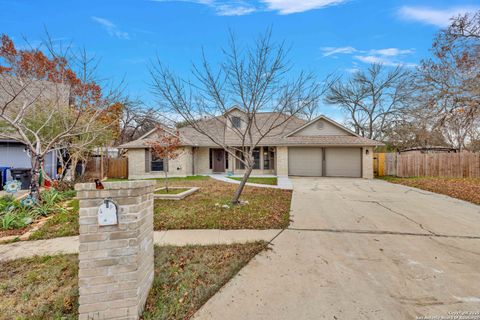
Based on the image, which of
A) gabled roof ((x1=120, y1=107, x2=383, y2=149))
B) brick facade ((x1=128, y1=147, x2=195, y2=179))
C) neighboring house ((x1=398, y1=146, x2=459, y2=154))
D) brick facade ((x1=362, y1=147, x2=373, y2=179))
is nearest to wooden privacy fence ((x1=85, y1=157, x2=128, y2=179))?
brick facade ((x1=128, y1=147, x2=195, y2=179))

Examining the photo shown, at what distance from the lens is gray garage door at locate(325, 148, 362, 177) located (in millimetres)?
15797

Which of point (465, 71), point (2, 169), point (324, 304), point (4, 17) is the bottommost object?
point (324, 304)

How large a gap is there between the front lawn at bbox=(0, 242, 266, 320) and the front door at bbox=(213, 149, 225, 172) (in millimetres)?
14148

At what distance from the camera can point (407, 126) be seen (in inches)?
898

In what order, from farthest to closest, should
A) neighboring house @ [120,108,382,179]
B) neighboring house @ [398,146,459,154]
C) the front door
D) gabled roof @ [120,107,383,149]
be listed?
neighboring house @ [398,146,459,154], the front door, neighboring house @ [120,108,382,179], gabled roof @ [120,107,383,149]

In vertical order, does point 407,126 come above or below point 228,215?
above

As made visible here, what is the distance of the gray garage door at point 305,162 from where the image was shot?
16359 mm

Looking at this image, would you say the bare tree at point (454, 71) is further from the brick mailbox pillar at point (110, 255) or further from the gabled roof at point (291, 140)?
the brick mailbox pillar at point (110, 255)

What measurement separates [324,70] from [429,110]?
9.77m

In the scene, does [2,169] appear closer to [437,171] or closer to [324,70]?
[324,70]

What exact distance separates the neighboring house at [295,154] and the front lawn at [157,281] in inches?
473

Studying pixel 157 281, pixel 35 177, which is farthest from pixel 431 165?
pixel 35 177

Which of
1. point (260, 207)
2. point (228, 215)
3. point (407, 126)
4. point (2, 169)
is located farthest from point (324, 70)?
point (407, 126)

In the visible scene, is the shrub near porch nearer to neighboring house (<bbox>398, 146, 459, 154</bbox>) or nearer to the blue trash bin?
the blue trash bin
